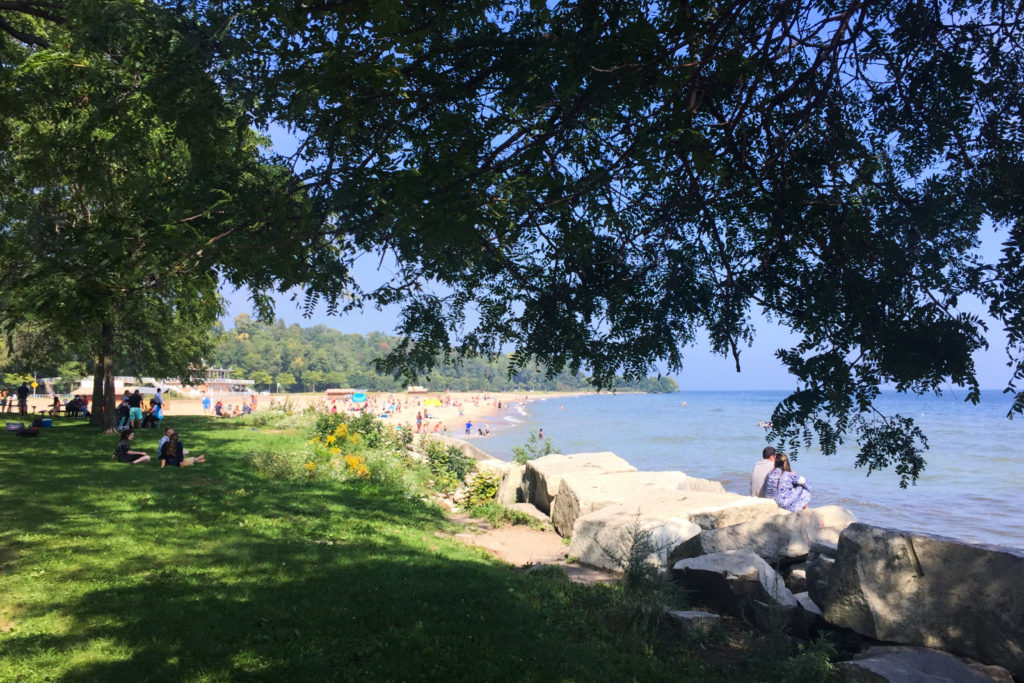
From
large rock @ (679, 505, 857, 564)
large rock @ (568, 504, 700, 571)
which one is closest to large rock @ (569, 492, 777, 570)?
large rock @ (568, 504, 700, 571)

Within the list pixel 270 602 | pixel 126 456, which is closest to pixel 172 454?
pixel 126 456

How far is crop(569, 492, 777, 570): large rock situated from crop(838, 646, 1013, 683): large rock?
127 inches

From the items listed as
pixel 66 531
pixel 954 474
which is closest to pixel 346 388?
pixel 954 474

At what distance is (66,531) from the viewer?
9.23 metres

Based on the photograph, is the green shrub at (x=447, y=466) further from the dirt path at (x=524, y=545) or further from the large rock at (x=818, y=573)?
the large rock at (x=818, y=573)

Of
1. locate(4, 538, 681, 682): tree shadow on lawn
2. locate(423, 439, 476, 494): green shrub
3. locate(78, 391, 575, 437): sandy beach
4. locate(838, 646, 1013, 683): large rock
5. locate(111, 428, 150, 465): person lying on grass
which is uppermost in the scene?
locate(111, 428, 150, 465): person lying on grass

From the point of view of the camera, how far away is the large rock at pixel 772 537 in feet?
31.7

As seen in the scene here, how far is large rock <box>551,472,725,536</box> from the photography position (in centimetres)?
1310

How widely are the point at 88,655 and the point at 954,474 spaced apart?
36257mm

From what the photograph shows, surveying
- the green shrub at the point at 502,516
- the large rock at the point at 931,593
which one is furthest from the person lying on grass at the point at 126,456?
the large rock at the point at 931,593

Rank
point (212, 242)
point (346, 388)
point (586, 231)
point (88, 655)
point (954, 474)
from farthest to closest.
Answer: point (346, 388)
point (954, 474)
point (88, 655)
point (586, 231)
point (212, 242)

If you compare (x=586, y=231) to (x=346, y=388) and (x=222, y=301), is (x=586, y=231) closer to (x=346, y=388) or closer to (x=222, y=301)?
(x=222, y=301)

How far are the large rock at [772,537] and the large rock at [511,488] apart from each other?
694 cm

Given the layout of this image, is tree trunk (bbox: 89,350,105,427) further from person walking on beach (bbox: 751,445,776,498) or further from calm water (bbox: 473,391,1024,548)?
person walking on beach (bbox: 751,445,776,498)
